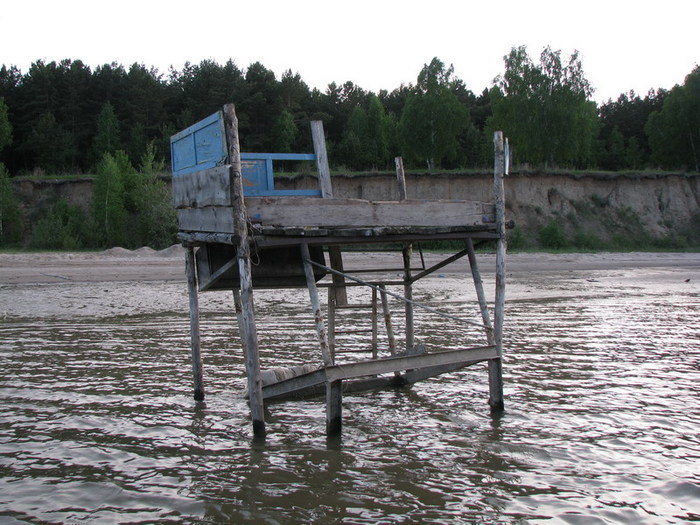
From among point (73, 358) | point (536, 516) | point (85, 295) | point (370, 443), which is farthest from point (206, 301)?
point (536, 516)

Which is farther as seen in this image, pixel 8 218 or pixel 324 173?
pixel 8 218

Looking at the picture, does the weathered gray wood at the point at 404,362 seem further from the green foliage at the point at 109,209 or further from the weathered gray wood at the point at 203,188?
the green foliage at the point at 109,209

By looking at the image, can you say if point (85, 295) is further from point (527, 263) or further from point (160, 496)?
point (527, 263)

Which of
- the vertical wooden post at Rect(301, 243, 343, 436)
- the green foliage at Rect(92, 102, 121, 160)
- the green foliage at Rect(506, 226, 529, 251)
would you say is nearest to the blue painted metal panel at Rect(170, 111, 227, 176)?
the vertical wooden post at Rect(301, 243, 343, 436)

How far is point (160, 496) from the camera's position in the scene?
5734 mm

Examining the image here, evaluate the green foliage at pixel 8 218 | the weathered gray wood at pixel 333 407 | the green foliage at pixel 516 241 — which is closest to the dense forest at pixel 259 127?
the green foliage at pixel 8 218

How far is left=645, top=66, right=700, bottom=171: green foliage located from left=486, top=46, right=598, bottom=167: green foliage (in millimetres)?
9009

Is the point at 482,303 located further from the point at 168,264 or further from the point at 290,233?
the point at 168,264

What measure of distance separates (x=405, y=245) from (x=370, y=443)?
295 cm

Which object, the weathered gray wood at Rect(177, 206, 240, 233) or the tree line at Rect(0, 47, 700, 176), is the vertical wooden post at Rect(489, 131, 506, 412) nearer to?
the weathered gray wood at Rect(177, 206, 240, 233)

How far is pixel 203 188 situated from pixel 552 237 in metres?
33.5

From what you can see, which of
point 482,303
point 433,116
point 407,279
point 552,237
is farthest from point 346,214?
point 433,116

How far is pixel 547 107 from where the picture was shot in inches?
1690

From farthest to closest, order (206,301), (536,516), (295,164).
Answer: (295,164) → (206,301) → (536,516)
